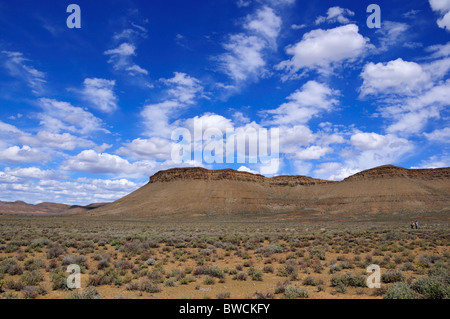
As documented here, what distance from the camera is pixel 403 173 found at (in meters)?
102

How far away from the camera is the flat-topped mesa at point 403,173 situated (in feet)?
324

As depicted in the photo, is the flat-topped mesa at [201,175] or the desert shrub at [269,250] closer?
the desert shrub at [269,250]

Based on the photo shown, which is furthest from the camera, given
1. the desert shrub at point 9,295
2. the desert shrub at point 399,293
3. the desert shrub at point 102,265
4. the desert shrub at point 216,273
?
the desert shrub at point 102,265

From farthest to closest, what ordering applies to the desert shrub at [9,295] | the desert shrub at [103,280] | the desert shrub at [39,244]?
the desert shrub at [39,244] < the desert shrub at [103,280] < the desert shrub at [9,295]

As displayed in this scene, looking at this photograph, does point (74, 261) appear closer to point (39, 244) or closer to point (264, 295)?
point (39, 244)

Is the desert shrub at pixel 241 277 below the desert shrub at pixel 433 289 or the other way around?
below

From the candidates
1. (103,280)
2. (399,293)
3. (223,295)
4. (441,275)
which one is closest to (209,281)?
(223,295)

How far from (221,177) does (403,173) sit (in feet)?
230

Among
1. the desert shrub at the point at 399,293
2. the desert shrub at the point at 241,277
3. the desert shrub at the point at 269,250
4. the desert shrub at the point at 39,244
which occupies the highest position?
the desert shrub at the point at 399,293

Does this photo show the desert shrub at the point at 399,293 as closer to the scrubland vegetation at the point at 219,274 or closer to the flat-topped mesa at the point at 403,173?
the scrubland vegetation at the point at 219,274

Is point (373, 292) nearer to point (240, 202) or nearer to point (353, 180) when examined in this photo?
point (240, 202)

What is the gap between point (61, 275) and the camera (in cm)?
1022

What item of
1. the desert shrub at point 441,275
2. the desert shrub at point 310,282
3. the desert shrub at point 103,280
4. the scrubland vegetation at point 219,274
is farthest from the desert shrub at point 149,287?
the desert shrub at point 441,275

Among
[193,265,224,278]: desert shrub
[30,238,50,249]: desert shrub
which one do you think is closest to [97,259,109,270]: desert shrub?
[193,265,224,278]: desert shrub
